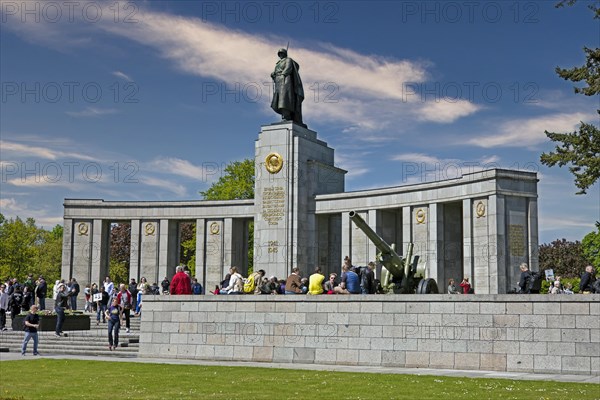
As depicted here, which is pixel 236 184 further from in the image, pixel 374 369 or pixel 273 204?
pixel 374 369

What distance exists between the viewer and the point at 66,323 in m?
30.3

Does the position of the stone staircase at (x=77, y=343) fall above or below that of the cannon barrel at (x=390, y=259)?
below

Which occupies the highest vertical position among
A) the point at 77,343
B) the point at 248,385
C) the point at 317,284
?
the point at 317,284

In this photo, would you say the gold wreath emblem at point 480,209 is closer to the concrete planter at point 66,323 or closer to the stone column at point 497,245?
the stone column at point 497,245

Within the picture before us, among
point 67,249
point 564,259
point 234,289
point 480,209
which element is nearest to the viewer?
point 234,289

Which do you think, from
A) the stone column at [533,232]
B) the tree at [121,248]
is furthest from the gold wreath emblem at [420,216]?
the tree at [121,248]

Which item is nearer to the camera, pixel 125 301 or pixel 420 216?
pixel 125 301

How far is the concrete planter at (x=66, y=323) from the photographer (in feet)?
99.6

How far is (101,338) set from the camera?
2761 centimetres

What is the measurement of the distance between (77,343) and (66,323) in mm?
3240

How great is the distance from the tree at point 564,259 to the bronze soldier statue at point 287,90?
4824cm

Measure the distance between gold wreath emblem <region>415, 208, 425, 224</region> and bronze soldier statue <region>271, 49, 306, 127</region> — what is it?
26.9 feet

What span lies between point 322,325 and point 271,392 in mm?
7986

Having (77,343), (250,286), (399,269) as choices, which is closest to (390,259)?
(399,269)
